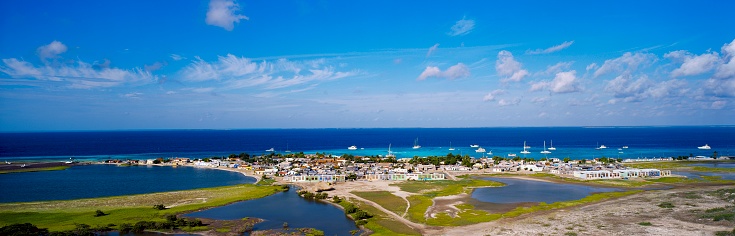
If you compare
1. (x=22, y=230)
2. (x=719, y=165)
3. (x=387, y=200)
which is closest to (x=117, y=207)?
(x=22, y=230)

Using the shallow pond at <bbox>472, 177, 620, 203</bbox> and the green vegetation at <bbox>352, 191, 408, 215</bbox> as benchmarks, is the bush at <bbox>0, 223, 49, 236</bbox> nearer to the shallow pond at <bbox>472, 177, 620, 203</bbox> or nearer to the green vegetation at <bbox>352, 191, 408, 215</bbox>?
the green vegetation at <bbox>352, 191, 408, 215</bbox>

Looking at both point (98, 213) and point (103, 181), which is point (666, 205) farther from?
point (103, 181)

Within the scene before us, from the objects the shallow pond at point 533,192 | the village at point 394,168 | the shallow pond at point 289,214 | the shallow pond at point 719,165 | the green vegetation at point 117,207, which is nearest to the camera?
the shallow pond at point 289,214

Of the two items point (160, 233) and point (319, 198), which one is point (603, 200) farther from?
point (160, 233)

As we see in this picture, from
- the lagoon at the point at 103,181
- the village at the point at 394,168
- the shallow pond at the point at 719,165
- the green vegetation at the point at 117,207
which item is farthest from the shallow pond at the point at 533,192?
the shallow pond at the point at 719,165

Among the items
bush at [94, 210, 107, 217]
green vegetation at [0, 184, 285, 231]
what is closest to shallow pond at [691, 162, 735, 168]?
green vegetation at [0, 184, 285, 231]

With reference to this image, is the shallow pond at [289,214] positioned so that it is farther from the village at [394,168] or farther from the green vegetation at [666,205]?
the green vegetation at [666,205]
